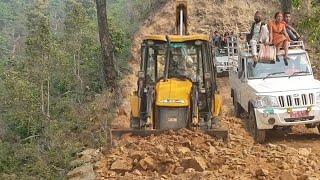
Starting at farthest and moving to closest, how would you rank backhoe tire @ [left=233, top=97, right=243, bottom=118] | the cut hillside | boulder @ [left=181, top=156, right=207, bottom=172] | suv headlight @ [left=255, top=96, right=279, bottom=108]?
the cut hillside, backhoe tire @ [left=233, top=97, right=243, bottom=118], suv headlight @ [left=255, top=96, right=279, bottom=108], boulder @ [left=181, top=156, right=207, bottom=172]

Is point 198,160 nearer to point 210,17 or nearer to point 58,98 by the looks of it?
point 58,98

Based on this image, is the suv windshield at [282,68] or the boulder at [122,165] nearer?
the boulder at [122,165]

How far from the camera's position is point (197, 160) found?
8109 millimetres

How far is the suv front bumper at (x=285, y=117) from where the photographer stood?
1054 cm

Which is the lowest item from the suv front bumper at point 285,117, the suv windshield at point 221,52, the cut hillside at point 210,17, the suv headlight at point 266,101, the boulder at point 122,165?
the boulder at point 122,165

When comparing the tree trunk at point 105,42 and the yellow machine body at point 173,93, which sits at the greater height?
the tree trunk at point 105,42

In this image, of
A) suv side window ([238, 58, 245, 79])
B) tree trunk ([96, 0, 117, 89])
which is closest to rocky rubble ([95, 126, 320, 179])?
suv side window ([238, 58, 245, 79])

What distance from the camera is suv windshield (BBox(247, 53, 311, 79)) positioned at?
37.9 ft

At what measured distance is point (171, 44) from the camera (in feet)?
34.3

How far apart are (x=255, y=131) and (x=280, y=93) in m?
0.98

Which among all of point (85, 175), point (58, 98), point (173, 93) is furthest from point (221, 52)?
point (85, 175)

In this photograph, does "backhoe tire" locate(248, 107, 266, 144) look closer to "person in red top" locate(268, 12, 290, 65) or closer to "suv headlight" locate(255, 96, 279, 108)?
"suv headlight" locate(255, 96, 279, 108)

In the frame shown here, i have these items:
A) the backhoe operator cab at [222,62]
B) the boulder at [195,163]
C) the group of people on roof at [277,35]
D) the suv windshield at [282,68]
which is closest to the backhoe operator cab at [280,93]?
the suv windshield at [282,68]

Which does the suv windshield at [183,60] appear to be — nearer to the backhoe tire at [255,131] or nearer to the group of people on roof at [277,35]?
the backhoe tire at [255,131]
